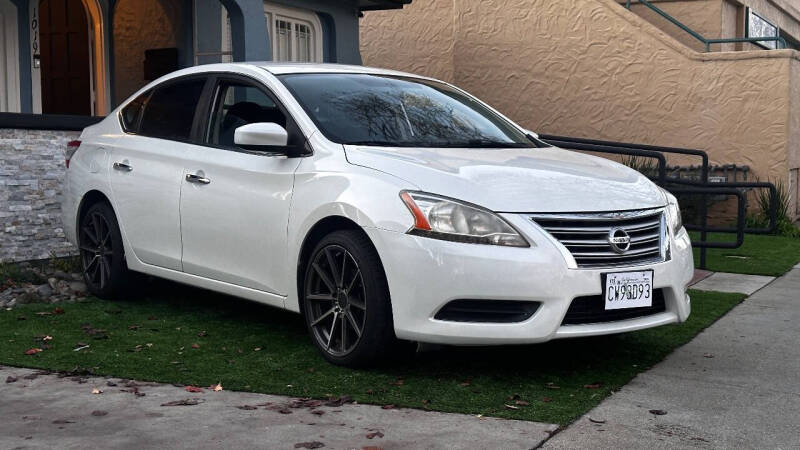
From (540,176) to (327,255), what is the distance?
120 centimetres

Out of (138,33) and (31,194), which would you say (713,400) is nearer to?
(31,194)

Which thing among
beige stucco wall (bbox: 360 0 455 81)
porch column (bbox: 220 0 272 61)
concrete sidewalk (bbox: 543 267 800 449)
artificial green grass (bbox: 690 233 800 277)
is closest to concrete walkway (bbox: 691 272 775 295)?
artificial green grass (bbox: 690 233 800 277)

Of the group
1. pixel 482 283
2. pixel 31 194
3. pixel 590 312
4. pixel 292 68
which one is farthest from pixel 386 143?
pixel 31 194

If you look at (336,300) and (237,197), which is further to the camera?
(237,197)

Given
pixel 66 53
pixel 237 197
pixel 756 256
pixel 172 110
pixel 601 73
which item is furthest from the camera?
pixel 601 73

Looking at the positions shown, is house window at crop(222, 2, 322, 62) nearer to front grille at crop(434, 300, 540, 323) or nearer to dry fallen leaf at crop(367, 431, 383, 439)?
front grille at crop(434, 300, 540, 323)

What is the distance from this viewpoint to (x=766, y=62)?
15516 mm

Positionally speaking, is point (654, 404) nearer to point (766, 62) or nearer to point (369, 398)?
point (369, 398)

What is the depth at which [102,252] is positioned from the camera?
25.0 feet

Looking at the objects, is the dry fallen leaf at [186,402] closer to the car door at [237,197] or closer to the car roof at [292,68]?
the car door at [237,197]

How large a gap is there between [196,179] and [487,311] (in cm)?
230

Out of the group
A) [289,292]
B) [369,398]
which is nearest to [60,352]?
[289,292]

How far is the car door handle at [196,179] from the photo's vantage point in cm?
653

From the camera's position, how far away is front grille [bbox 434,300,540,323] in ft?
17.1
